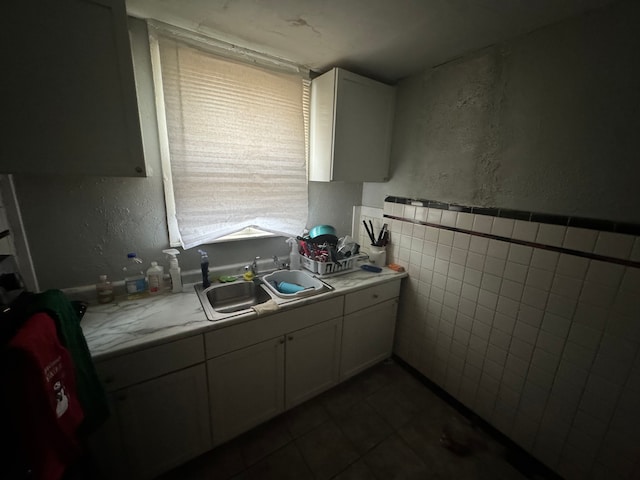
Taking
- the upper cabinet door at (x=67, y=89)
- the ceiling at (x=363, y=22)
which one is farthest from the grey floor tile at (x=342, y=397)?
the ceiling at (x=363, y=22)

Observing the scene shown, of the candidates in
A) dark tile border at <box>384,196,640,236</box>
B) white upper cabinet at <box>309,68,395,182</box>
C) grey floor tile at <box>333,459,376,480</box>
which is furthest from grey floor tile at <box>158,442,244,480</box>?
dark tile border at <box>384,196,640,236</box>

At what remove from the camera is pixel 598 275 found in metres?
1.07

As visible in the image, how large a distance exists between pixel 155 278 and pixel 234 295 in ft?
1.48

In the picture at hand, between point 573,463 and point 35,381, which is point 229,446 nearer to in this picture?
point 35,381

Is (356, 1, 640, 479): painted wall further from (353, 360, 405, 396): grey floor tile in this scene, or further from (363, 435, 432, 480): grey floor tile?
(363, 435, 432, 480): grey floor tile

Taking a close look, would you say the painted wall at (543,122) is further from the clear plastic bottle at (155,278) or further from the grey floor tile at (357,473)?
the clear plastic bottle at (155,278)

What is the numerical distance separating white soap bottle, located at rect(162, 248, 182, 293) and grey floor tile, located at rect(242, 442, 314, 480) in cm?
101

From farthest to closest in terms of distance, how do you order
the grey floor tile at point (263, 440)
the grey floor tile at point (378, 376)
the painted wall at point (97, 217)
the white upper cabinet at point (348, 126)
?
the grey floor tile at point (378, 376), the white upper cabinet at point (348, 126), the grey floor tile at point (263, 440), the painted wall at point (97, 217)

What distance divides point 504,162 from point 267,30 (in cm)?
138

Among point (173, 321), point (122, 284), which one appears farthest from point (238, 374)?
point (122, 284)

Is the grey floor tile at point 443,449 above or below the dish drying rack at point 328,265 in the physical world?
below

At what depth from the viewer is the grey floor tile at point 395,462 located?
50.8 inches

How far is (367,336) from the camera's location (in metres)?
1.79

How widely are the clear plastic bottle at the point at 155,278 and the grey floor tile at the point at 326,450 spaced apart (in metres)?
1.15
